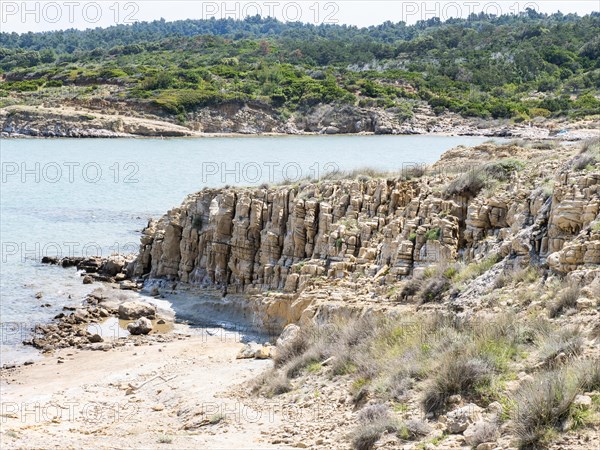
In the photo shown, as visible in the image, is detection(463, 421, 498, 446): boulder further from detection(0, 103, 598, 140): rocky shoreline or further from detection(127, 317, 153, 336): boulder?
detection(0, 103, 598, 140): rocky shoreline

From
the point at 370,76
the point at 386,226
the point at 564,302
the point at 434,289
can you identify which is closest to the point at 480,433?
the point at 564,302

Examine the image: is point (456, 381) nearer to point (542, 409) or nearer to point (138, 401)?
point (542, 409)

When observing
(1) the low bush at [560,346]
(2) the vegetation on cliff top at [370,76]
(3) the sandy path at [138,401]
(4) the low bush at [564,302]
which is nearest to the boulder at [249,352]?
(3) the sandy path at [138,401]

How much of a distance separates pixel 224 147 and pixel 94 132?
20991 millimetres

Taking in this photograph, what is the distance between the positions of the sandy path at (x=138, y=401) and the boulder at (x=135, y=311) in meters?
2.65

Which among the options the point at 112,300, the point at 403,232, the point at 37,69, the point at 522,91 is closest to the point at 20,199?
→ the point at 112,300

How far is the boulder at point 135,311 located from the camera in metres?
23.8

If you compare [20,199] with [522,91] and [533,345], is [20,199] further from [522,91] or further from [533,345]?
[522,91]

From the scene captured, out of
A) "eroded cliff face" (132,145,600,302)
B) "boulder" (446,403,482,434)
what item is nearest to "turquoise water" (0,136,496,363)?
"eroded cliff face" (132,145,600,302)

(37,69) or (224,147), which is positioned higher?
(37,69)

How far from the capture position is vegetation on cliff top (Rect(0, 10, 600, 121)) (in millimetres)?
87938

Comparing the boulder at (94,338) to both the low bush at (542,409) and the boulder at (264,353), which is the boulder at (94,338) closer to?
the boulder at (264,353)

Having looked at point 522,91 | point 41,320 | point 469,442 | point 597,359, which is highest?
point 522,91

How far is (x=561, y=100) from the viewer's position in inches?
3083
